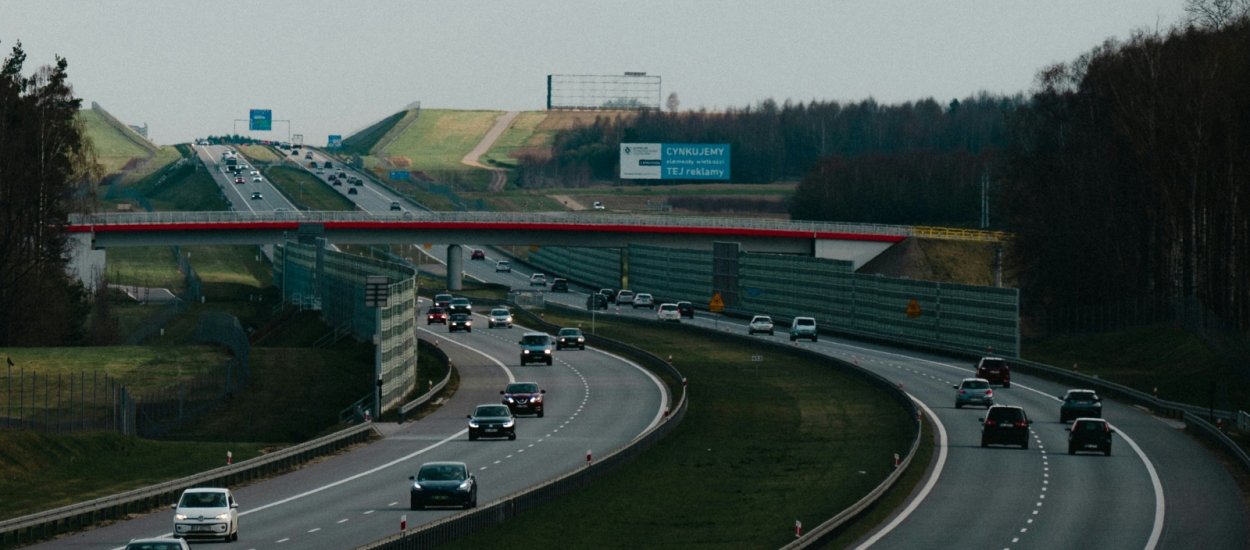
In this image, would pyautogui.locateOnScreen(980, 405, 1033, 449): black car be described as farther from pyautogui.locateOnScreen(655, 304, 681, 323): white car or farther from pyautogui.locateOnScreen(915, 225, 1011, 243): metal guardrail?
pyautogui.locateOnScreen(915, 225, 1011, 243): metal guardrail

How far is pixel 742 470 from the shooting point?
64.9 m

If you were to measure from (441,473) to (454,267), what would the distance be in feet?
376

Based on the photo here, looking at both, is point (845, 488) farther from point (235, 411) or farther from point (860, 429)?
point (235, 411)

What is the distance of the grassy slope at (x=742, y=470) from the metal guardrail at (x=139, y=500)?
9864 mm

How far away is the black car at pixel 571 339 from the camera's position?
11462 centimetres

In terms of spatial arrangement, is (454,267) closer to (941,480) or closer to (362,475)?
(362,475)

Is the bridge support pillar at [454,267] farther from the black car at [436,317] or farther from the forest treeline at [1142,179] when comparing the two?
the forest treeline at [1142,179]

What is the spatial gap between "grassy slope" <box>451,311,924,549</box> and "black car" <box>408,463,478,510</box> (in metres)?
1.59

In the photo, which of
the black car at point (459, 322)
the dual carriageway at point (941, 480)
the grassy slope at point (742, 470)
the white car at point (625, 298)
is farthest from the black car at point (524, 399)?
the white car at point (625, 298)

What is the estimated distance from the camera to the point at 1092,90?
133750 mm

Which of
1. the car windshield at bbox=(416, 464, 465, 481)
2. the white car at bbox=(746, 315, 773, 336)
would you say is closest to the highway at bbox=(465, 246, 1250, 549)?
the car windshield at bbox=(416, 464, 465, 481)

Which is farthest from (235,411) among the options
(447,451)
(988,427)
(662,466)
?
(988,427)

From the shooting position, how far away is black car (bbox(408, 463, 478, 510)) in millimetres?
51344

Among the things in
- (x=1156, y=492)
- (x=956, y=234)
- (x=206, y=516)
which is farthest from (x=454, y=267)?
(x=206, y=516)
